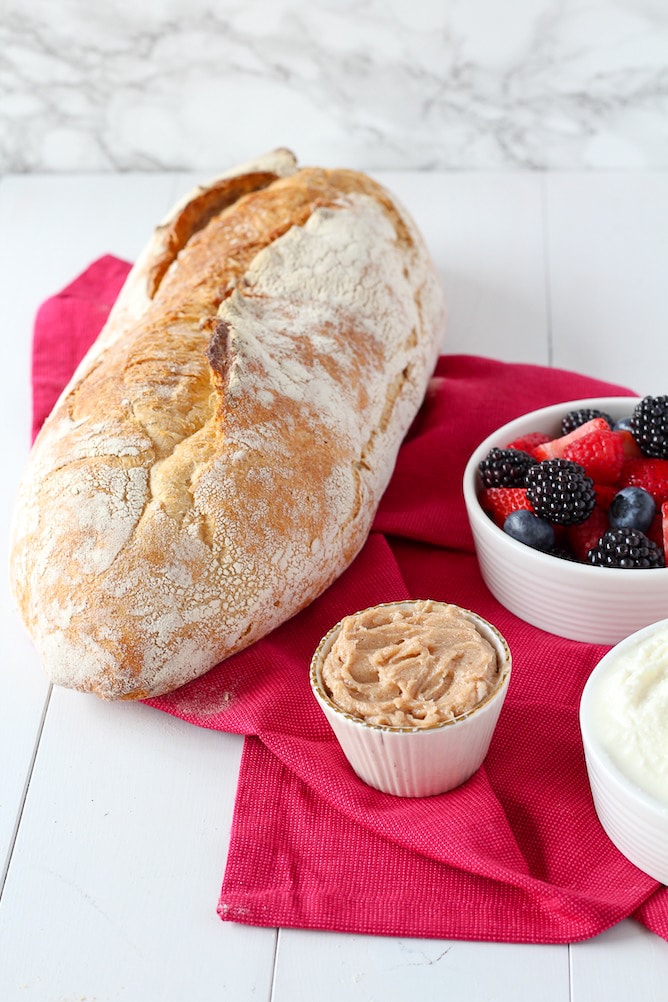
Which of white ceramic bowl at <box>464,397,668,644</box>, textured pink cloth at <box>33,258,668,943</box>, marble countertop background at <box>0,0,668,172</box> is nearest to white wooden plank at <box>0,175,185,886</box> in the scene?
marble countertop background at <box>0,0,668,172</box>

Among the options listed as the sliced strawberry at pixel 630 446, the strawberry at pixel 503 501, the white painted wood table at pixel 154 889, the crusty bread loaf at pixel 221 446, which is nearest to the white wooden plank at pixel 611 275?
the white painted wood table at pixel 154 889

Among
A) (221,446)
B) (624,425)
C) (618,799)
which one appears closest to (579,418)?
(624,425)

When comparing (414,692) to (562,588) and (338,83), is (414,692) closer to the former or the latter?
(562,588)

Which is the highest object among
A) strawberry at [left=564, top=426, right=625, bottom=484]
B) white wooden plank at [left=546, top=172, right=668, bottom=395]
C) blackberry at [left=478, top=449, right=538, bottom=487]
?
strawberry at [left=564, top=426, right=625, bottom=484]

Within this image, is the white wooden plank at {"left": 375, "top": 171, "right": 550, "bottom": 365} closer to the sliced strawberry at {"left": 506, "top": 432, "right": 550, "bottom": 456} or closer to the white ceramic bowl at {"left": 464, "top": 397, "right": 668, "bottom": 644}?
the sliced strawberry at {"left": 506, "top": 432, "right": 550, "bottom": 456}

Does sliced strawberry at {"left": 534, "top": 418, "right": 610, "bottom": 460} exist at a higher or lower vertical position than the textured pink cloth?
higher

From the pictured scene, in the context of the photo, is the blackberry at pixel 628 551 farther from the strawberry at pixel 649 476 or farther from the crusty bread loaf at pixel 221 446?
the crusty bread loaf at pixel 221 446

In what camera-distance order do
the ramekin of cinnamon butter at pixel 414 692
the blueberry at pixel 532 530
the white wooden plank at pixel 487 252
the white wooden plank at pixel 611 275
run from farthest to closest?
1. the white wooden plank at pixel 487 252
2. the white wooden plank at pixel 611 275
3. the blueberry at pixel 532 530
4. the ramekin of cinnamon butter at pixel 414 692

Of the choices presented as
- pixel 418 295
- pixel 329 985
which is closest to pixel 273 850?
pixel 329 985
